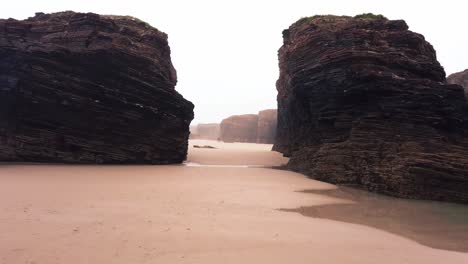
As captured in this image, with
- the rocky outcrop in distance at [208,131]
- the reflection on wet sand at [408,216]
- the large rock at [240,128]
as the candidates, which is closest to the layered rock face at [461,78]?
the reflection on wet sand at [408,216]

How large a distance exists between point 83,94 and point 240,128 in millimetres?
53336

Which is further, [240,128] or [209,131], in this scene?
[209,131]

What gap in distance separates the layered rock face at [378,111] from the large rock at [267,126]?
43.9 m

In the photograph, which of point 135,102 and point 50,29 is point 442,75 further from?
point 50,29

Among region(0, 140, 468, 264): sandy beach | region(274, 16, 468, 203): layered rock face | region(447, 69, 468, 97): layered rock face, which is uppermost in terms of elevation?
region(447, 69, 468, 97): layered rock face

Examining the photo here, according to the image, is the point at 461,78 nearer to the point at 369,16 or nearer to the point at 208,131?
the point at 369,16

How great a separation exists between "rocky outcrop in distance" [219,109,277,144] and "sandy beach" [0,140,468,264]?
170 feet

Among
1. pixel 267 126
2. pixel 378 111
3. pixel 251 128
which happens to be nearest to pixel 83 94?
pixel 378 111

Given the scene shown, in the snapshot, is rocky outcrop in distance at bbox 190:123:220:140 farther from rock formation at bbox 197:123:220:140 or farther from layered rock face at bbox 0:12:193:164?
layered rock face at bbox 0:12:193:164

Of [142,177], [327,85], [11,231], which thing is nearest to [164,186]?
[142,177]

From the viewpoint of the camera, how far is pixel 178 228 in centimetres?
529

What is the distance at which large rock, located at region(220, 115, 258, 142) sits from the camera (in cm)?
6638

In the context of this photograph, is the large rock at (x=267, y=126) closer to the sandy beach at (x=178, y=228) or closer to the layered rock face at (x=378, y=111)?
the layered rock face at (x=378, y=111)

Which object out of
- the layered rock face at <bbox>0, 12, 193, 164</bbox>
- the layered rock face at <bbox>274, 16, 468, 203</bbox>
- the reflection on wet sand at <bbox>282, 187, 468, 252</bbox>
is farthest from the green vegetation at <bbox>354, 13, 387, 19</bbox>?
the layered rock face at <bbox>0, 12, 193, 164</bbox>
